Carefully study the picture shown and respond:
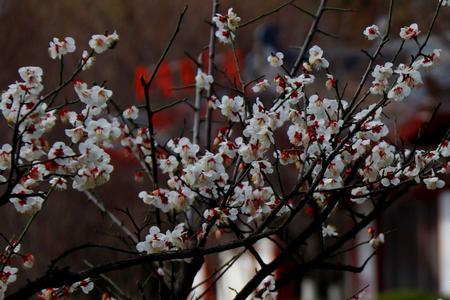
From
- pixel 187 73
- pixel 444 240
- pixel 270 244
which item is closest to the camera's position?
pixel 444 240

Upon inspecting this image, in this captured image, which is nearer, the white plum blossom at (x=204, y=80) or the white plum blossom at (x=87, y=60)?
the white plum blossom at (x=87, y=60)

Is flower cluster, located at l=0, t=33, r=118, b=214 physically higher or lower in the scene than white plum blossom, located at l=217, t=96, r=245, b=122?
lower

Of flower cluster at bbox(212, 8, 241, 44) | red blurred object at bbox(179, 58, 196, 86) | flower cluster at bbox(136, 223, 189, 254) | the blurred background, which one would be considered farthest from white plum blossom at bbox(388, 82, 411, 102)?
red blurred object at bbox(179, 58, 196, 86)

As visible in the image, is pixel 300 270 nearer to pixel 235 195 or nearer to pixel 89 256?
pixel 235 195

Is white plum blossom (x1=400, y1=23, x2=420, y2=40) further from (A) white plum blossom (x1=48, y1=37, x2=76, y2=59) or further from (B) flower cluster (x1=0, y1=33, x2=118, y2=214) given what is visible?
(A) white plum blossom (x1=48, y1=37, x2=76, y2=59)

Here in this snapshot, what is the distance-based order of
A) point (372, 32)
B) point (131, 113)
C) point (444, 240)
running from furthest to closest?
point (444, 240)
point (131, 113)
point (372, 32)

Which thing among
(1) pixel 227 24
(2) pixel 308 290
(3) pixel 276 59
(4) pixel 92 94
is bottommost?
(4) pixel 92 94

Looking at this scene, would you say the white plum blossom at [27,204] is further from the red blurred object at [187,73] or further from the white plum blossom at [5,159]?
the red blurred object at [187,73]

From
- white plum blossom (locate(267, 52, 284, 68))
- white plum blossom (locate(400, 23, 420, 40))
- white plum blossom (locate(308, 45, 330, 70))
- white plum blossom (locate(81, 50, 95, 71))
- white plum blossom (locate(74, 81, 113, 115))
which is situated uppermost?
white plum blossom (locate(267, 52, 284, 68))

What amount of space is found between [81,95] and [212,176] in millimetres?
484

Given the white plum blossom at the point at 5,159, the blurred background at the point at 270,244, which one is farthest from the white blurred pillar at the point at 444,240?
the white plum blossom at the point at 5,159

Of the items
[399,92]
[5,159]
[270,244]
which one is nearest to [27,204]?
[5,159]

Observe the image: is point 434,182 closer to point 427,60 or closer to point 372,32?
point 427,60

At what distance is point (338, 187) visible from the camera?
11.7 feet
